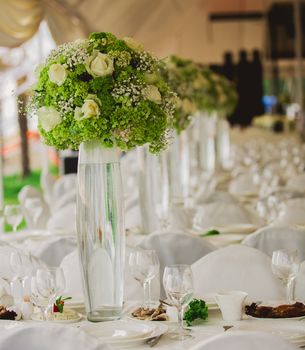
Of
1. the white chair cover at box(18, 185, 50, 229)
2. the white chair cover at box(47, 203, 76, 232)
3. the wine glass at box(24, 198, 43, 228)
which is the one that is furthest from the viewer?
the white chair cover at box(47, 203, 76, 232)

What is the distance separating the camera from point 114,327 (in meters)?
3.32

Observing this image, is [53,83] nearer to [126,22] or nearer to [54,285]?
[54,285]

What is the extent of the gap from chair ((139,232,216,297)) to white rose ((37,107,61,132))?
59.7 inches

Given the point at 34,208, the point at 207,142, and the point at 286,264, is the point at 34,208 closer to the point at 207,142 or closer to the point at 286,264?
the point at 286,264

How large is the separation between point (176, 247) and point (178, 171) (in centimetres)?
335

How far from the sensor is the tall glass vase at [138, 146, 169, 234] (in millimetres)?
5945

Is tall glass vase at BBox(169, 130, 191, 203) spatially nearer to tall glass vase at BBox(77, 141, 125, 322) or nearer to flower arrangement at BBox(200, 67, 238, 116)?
flower arrangement at BBox(200, 67, 238, 116)

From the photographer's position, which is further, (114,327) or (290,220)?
(290,220)

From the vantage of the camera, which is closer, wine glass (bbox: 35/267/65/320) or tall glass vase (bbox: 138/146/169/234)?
wine glass (bbox: 35/267/65/320)

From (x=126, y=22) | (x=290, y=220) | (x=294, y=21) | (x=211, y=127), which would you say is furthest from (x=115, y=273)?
(x=294, y=21)

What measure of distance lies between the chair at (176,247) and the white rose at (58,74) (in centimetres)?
162

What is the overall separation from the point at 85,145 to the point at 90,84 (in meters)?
0.23

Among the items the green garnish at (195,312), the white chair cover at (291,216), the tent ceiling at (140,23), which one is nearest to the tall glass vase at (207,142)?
the tent ceiling at (140,23)

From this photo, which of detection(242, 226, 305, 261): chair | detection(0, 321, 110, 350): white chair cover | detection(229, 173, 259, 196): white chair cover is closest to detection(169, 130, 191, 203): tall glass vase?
detection(229, 173, 259, 196): white chair cover
